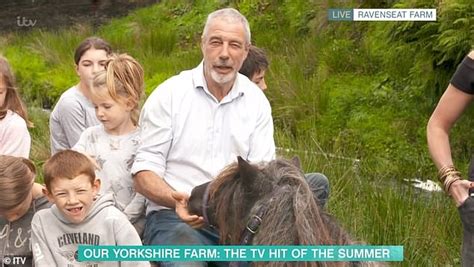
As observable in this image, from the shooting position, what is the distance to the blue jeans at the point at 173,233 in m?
3.21

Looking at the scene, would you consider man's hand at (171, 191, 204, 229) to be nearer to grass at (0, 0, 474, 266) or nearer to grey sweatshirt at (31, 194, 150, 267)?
grey sweatshirt at (31, 194, 150, 267)

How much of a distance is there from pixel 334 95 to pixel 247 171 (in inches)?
135

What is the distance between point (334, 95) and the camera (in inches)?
244

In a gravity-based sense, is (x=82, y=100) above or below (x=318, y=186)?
above

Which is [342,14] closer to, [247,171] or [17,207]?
[17,207]

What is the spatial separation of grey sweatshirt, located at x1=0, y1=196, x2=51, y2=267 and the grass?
4.42 ft

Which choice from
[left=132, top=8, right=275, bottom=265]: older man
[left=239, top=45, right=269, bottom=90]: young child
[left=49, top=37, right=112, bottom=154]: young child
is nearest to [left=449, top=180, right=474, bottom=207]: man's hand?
[left=132, top=8, right=275, bottom=265]: older man

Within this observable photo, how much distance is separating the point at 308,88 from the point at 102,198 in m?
3.23

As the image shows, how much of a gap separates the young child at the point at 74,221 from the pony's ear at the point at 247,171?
1.51ft

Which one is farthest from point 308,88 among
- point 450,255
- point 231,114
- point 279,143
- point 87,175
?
point 87,175

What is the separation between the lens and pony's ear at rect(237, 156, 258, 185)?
9.25 feet

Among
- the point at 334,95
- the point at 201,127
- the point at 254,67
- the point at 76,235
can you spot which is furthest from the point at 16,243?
the point at 334,95

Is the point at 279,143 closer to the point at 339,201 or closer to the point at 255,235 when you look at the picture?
the point at 339,201

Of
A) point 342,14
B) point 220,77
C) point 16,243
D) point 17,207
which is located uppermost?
point 342,14
